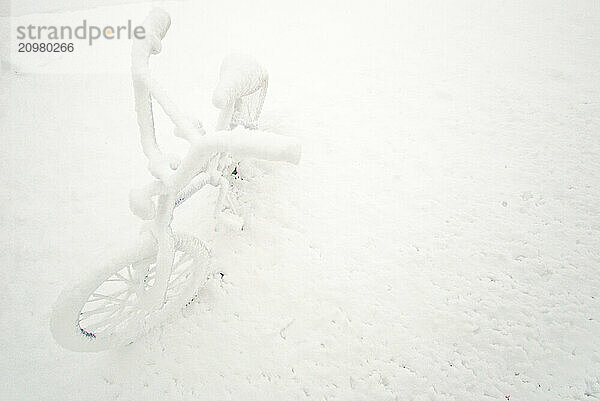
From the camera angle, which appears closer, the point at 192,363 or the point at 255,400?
the point at 255,400

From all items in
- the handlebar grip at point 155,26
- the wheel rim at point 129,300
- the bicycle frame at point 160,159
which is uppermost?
the handlebar grip at point 155,26

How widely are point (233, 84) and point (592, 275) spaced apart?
2.80 meters

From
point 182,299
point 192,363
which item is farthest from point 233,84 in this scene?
point 192,363

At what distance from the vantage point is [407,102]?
12.4 ft

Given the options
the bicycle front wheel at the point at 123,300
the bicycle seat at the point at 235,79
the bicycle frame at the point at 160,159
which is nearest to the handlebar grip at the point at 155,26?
the bicycle frame at the point at 160,159

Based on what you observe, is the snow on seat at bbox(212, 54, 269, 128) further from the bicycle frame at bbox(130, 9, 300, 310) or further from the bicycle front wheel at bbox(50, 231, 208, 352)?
the bicycle front wheel at bbox(50, 231, 208, 352)

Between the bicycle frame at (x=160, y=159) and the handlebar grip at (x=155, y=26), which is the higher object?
the handlebar grip at (x=155, y=26)

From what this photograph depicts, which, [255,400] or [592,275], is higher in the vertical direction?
[592,275]

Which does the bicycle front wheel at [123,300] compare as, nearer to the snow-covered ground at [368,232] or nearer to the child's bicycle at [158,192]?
the child's bicycle at [158,192]

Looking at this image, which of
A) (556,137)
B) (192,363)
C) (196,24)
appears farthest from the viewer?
(196,24)

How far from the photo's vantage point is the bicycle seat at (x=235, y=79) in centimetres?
182

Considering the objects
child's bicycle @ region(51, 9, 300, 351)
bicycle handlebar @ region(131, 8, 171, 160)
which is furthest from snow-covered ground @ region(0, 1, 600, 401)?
bicycle handlebar @ region(131, 8, 171, 160)

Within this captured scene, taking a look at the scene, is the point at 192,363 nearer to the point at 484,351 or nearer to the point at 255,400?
the point at 255,400

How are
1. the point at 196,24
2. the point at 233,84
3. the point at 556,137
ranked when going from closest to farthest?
the point at 233,84 → the point at 556,137 → the point at 196,24
